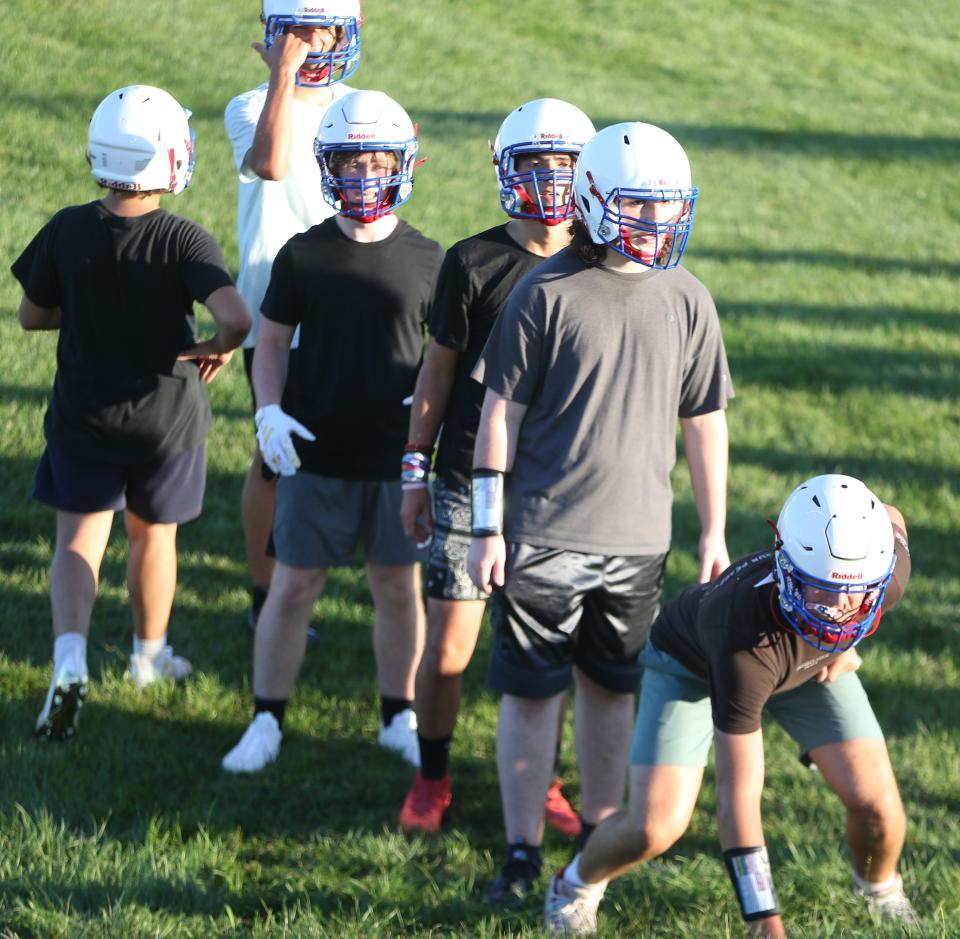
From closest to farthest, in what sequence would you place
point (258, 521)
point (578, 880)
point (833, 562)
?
point (833, 562), point (578, 880), point (258, 521)

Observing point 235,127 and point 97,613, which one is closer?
point 235,127

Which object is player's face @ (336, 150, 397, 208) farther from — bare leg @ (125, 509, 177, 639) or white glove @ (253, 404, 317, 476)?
bare leg @ (125, 509, 177, 639)

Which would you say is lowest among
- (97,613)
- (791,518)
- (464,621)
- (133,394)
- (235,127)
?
(97,613)

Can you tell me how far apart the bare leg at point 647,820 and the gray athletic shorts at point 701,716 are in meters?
0.04

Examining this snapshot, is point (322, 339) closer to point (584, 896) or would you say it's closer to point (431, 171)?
point (584, 896)

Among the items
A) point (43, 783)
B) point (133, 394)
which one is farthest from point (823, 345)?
point (43, 783)

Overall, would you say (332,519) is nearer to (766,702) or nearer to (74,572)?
(74,572)

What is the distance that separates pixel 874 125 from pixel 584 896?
1484 cm

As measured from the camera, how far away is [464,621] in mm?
4551

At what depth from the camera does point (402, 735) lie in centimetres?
518

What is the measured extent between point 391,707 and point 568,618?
4.21 ft

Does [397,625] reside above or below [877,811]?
below

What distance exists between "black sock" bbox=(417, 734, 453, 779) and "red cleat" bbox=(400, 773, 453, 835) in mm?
25

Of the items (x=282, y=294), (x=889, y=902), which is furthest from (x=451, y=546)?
(x=889, y=902)
